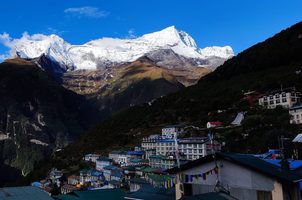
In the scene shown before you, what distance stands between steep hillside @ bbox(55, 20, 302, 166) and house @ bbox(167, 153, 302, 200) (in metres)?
60.4

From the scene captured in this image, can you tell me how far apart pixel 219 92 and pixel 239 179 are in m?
111

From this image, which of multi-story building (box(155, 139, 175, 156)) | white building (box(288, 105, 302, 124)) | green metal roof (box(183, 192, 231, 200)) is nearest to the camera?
green metal roof (box(183, 192, 231, 200))

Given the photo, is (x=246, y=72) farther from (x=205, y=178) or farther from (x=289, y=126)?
(x=205, y=178)

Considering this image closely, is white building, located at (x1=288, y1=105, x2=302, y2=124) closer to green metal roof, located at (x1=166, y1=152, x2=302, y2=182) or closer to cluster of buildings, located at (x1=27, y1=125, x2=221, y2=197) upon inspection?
cluster of buildings, located at (x1=27, y1=125, x2=221, y2=197)

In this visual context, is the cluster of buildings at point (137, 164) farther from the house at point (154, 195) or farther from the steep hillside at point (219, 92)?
the house at point (154, 195)

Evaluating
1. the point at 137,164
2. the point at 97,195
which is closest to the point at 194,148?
the point at 137,164

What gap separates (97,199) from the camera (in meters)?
19.8

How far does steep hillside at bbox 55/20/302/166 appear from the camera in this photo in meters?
104

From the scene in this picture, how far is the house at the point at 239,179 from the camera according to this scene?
10.0 meters

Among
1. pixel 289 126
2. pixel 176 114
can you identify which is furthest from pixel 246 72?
pixel 289 126

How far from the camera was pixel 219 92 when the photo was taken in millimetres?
119062

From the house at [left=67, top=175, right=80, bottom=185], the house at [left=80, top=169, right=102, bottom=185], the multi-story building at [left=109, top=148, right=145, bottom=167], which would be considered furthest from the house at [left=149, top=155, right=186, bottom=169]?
the house at [left=67, top=175, right=80, bottom=185]

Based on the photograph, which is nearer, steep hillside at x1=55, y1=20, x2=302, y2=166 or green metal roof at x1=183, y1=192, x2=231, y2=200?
green metal roof at x1=183, y1=192, x2=231, y2=200

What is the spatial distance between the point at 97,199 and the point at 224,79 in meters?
130
